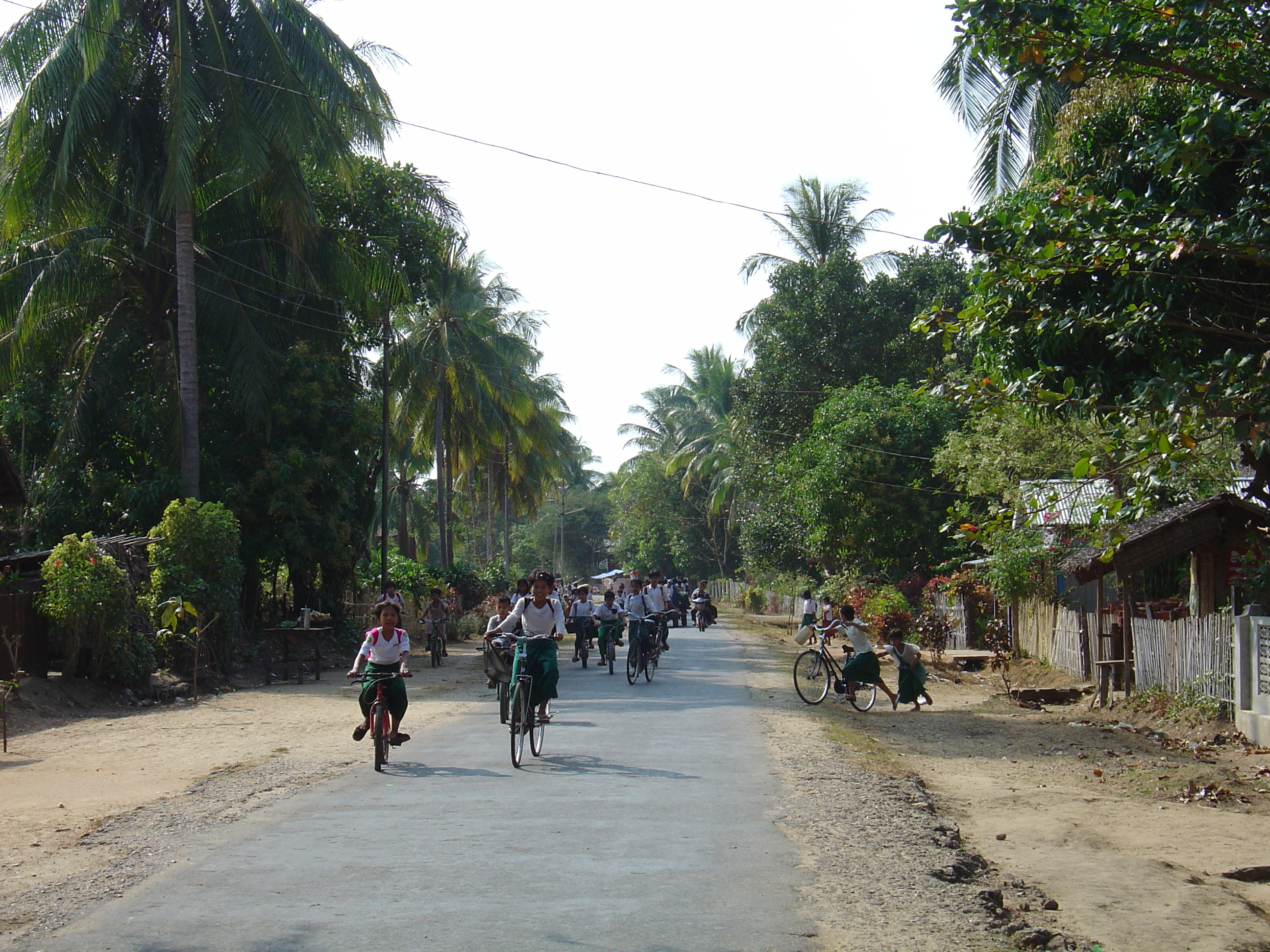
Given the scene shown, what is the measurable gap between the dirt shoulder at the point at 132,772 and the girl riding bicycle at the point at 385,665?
645mm

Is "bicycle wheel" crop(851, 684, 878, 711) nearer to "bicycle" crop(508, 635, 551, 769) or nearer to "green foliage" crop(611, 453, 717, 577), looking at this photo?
"bicycle" crop(508, 635, 551, 769)

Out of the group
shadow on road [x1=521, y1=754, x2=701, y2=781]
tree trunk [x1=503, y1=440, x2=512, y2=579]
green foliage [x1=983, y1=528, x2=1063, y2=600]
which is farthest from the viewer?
tree trunk [x1=503, y1=440, x2=512, y2=579]

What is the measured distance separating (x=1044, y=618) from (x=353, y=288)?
15638 mm

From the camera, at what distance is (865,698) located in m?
16.8

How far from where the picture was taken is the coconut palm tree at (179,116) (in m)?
19.9

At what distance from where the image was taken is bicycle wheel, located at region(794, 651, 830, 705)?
660 inches

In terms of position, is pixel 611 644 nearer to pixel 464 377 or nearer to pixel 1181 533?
pixel 1181 533

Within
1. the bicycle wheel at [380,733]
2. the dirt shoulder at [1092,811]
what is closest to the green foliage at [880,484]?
the dirt shoulder at [1092,811]

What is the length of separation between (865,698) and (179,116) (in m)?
15.3

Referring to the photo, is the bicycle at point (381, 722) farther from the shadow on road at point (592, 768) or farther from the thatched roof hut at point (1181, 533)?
the thatched roof hut at point (1181, 533)

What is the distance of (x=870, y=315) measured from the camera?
39.2m

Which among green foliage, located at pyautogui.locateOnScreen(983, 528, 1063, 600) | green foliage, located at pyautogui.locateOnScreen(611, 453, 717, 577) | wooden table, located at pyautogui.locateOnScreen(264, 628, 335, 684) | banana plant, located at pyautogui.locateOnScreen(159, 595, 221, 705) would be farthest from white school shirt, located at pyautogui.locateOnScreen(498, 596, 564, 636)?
green foliage, located at pyautogui.locateOnScreen(611, 453, 717, 577)

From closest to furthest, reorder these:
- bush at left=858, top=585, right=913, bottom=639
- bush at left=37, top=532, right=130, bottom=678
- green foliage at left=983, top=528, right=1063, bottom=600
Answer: bush at left=37, top=532, right=130, bottom=678 < green foliage at left=983, top=528, right=1063, bottom=600 < bush at left=858, top=585, right=913, bottom=639

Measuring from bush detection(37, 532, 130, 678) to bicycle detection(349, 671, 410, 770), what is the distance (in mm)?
7639
